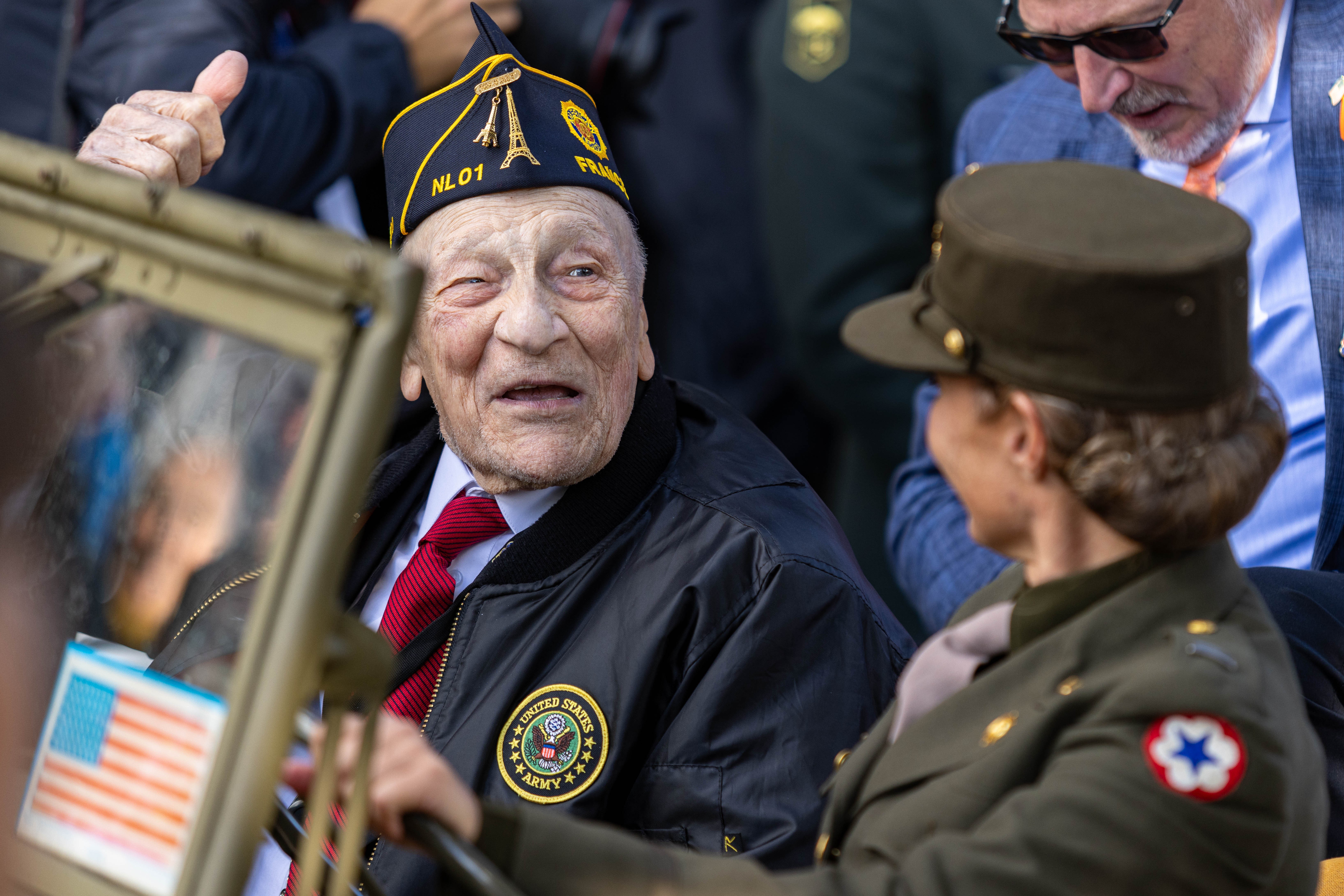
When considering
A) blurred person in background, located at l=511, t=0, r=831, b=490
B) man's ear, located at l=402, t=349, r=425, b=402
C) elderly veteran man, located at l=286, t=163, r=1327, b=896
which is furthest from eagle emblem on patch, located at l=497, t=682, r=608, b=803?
blurred person in background, located at l=511, t=0, r=831, b=490

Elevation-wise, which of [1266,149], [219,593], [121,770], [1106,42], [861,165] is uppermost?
[1106,42]

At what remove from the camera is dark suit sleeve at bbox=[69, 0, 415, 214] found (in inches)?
126

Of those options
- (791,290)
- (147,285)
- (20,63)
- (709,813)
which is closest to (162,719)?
(147,285)

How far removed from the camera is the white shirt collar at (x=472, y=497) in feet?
8.41

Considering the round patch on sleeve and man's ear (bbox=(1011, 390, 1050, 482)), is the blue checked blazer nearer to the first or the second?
man's ear (bbox=(1011, 390, 1050, 482))

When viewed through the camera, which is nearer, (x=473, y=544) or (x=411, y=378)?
(x=473, y=544)

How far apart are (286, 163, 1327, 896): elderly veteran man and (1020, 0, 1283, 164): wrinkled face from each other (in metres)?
1.23

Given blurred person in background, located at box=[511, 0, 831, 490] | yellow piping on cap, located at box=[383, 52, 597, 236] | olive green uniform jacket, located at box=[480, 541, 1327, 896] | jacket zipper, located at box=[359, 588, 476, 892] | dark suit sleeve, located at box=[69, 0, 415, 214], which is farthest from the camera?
blurred person in background, located at box=[511, 0, 831, 490]

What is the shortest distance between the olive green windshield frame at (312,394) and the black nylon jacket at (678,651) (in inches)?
36.7

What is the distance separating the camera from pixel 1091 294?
4.96 feet

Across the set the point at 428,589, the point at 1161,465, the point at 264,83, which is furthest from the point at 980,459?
the point at 264,83

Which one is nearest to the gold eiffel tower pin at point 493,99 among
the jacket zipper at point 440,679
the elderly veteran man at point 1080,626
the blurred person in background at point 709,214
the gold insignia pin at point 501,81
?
the gold insignia pin at point 501,81

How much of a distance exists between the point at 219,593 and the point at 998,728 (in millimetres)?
806

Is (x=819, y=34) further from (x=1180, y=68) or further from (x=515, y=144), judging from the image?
(x=515, y=144)
